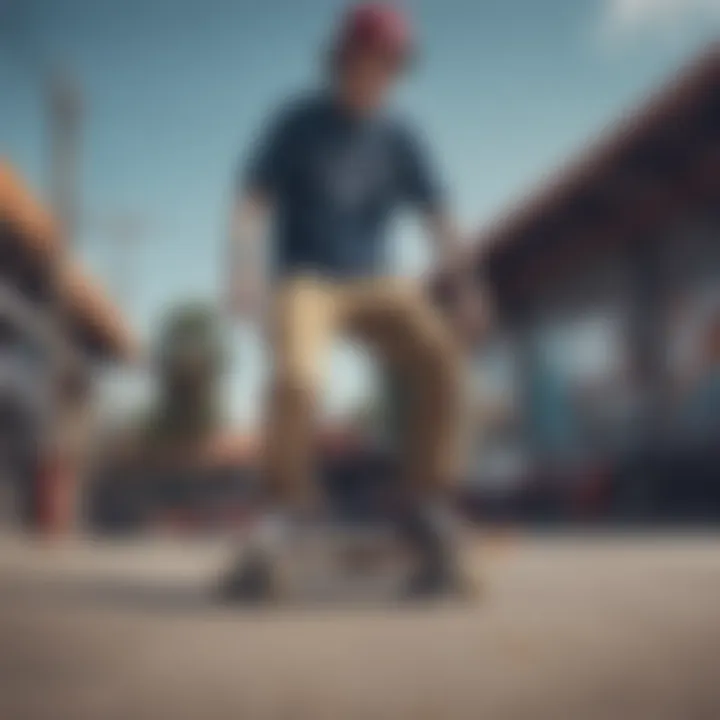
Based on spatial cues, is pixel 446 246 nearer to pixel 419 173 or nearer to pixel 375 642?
pixel 419 173

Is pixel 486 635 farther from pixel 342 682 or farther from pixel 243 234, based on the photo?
pixel 243 234

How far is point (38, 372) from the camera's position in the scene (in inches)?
28.5

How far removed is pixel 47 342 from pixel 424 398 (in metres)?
0.32

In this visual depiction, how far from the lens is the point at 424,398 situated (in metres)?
0.87

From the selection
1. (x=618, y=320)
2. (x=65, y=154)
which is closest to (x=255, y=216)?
(x=65, y=154)

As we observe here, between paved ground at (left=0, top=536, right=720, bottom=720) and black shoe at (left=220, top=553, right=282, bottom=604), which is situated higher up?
black shoe at (left=220, top=553, right=282, bottom=604)

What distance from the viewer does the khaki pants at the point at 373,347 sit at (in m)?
0.74

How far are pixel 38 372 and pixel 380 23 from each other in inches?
13.5

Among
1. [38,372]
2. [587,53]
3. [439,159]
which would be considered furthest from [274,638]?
[587,53]

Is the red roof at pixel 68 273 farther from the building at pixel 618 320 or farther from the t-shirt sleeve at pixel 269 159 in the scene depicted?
the building at pixel 618 320

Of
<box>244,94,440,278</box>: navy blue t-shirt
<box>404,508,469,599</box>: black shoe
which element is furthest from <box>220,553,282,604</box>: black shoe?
<box>244,94,440,278</box>: navy blue t-shirt

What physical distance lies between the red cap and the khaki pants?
7.3 inches

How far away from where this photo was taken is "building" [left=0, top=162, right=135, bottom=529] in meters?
0.70

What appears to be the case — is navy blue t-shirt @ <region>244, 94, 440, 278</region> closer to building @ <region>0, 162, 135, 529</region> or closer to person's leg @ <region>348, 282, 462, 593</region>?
person's leg @ <region>348, 282, 462, 593</region>
